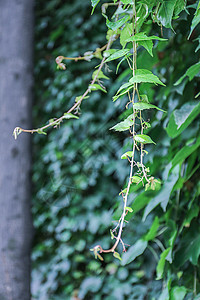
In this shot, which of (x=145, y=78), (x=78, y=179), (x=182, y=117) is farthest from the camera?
(x=78, y=179)

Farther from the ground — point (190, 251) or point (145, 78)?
point (145, 78)

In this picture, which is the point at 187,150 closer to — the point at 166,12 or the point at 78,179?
the point at 166,12

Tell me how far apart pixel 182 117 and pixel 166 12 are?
17cm

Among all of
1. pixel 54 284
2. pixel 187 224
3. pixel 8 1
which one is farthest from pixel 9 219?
pixel 8 1

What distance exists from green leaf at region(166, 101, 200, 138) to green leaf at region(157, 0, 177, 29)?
0.47 ft

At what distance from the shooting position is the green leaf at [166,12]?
453 mm

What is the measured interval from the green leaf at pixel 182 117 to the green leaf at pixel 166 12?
0.14m

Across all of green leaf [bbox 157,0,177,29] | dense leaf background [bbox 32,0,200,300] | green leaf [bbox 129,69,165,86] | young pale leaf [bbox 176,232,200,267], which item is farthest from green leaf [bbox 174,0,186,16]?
dense leaf background [bbox 32,0,200,300]

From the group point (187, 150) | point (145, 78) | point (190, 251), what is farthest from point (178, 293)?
point (145, 78)

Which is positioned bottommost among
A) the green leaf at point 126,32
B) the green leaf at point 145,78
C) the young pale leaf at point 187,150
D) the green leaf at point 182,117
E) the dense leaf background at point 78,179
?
the dense leaf background at point 78,179

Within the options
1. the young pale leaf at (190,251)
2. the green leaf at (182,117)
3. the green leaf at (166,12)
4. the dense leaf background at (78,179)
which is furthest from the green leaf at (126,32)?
the dense leaf background at (78,179)

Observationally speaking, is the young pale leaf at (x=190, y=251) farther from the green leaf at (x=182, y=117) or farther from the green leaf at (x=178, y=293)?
A: the green leaf at (x=182, y=117)

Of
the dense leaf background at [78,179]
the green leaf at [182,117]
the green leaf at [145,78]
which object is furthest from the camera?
the dense leaf background at [78,179]

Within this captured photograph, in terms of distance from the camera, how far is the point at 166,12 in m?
0.46
